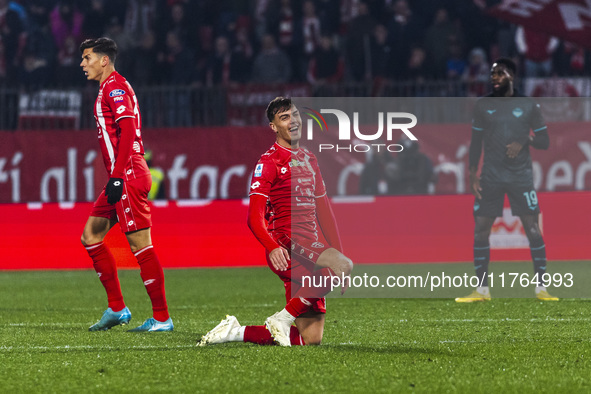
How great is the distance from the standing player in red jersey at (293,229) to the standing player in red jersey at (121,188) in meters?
1.08

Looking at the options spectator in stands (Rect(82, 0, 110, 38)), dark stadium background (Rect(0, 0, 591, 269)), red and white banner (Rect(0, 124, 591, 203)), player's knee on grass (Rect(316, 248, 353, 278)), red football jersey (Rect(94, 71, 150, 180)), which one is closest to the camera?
player's knee on grass (Rect(316, 248, 353, 278))

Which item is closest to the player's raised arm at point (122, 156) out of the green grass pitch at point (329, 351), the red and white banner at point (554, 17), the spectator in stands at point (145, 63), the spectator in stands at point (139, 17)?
the green grass pitch at point (329, 351)

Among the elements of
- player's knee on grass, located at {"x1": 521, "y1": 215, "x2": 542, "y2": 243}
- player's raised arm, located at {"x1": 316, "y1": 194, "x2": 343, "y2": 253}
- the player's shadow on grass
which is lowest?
the player's shadow on grass

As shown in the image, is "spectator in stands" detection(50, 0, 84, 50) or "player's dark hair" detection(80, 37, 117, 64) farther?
"spectator in stands" detection(50, 0, 84, 50)

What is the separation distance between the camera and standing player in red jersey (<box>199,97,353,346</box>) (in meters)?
6.03

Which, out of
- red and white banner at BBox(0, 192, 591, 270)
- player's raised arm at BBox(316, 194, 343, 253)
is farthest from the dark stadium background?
player's raised arm at BBox(316, 194, 343, 253)

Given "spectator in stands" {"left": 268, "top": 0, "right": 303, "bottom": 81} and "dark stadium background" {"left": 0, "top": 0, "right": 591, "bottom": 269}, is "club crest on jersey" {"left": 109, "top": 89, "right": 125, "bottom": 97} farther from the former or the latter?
"spectator in stands" {"left": 268, "top": 0, "right": 303, "bottom": 81}

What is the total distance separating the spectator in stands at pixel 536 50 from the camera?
52.0 feet

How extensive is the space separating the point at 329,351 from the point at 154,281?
171 centimetres

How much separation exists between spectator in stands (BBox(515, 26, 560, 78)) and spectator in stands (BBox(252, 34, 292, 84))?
3657 millimetres

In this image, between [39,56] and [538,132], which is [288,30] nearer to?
[39,56]

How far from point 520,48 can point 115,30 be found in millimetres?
6869

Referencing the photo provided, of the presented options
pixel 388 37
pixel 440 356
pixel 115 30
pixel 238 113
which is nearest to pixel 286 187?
pixel 440 356

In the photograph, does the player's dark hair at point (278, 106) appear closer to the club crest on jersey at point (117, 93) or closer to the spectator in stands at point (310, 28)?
the club crest on jersey at point (117, 93)
